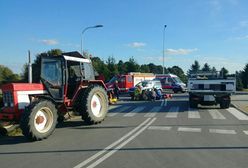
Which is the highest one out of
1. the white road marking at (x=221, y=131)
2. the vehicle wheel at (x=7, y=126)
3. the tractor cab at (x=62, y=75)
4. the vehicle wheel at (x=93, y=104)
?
the tractor cab at (x=62, y=75)

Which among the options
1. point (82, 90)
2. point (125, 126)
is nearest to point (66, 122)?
point (82, 90)

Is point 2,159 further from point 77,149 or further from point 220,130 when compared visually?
point 220,130

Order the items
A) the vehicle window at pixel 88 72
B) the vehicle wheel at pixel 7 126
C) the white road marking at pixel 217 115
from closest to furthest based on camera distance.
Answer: the vehicle wheel at pixel 7 126
the vehicle window at pixel 88 72
the white road marking at pixel 217 115

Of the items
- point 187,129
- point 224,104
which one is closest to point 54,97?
point 187,129

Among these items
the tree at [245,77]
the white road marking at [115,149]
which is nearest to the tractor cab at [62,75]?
the white road marking at [115,149]

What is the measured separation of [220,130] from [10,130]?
718 cm

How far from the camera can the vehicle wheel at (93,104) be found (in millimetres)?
14906

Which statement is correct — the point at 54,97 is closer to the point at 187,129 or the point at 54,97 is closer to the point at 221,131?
the point at 187,129

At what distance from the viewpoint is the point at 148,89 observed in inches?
1309

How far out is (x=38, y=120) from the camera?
1204 cm

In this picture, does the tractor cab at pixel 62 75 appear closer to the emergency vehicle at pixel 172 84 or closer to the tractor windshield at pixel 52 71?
the tractor windshield at pixel 52 71

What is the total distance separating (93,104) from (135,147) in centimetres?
571

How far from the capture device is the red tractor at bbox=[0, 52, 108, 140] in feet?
39.2

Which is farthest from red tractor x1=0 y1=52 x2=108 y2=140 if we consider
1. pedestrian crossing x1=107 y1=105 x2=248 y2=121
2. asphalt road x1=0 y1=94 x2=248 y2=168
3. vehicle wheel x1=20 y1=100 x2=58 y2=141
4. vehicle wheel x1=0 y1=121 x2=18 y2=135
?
pedestrian crossing x1=107 y1=105 x2=248 y2=121
